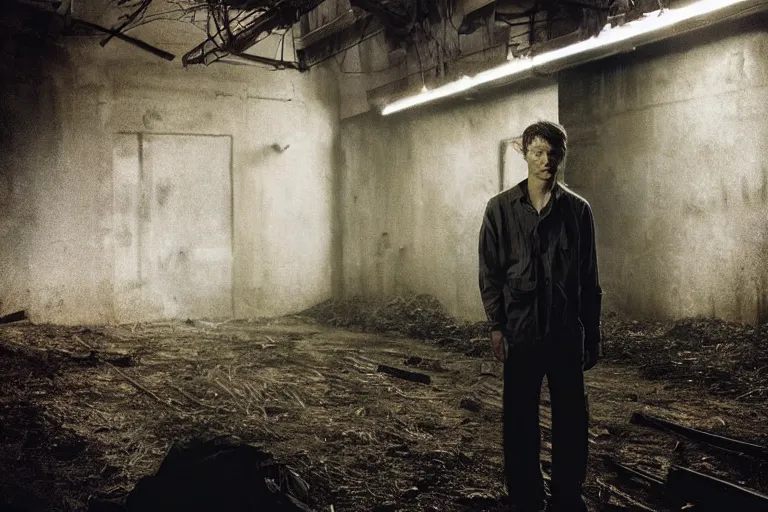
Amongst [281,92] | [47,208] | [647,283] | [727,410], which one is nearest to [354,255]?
[281,92]

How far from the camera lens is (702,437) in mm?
5129

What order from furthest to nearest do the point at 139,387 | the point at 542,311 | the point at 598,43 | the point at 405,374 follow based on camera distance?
1. the point at 405,374
2. the point at 598,43
3. the point at 139,387
4. the point at 542,311

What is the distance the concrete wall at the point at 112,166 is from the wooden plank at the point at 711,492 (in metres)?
9.84

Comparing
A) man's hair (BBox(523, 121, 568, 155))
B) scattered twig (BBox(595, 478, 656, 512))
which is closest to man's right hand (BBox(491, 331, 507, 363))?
man's hair (BBox(523, 121, 568, 155))

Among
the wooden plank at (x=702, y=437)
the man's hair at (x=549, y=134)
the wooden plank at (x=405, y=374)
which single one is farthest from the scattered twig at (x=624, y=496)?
the wooden plank at (x=405, y=374)

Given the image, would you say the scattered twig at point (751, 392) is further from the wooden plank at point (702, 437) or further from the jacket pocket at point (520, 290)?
the jacket pocket at point (520, 290)

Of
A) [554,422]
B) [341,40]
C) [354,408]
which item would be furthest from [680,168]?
[341,40]

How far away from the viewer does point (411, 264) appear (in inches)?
485

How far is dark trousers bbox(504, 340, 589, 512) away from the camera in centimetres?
350

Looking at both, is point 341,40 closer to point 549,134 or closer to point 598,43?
point 598,43

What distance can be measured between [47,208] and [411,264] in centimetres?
681

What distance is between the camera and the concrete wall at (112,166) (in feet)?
36.3

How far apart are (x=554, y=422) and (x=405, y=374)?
4.07 m

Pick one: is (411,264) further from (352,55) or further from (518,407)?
(518,407)
